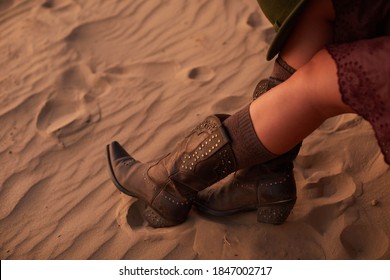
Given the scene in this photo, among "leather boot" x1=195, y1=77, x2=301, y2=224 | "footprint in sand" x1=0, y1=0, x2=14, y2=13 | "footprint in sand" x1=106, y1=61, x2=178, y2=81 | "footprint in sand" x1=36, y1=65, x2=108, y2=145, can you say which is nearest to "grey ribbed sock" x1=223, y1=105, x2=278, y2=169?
"leather boot" x1=195, y1=77, x2=301, y2=224

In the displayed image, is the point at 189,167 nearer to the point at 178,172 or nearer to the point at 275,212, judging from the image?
the point at 178,172

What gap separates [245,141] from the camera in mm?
1743

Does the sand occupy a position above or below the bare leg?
below

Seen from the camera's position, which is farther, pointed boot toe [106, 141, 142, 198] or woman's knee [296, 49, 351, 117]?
pointed boot toe [106, 141, 142, 198]

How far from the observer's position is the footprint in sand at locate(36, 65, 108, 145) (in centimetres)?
264

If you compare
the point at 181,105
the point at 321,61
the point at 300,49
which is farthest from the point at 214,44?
the point at 321,61

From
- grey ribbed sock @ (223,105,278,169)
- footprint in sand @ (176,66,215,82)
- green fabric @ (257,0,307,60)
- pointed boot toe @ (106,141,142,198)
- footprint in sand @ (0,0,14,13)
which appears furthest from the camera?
footprint in sand @ (0,0,14,13)

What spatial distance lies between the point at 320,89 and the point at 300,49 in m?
0.30

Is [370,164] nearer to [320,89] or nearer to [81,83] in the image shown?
[320,89]

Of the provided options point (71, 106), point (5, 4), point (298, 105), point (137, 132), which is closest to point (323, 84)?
point (298, 105)

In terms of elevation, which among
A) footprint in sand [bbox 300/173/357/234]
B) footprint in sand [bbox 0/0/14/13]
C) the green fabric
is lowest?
footprint in sand [bbox 300/173/357/234]

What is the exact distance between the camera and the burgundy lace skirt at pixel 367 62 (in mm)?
1342

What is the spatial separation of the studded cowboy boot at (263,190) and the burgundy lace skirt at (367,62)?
36 cm

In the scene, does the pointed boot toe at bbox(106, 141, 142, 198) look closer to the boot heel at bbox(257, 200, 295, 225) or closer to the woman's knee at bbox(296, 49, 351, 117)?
the boot heel at bbox(257, 200, 295, 225)
